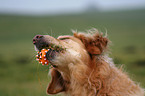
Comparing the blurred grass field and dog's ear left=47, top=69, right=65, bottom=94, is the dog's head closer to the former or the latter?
dog's ear left=47, top=69, right=65, bottom=94

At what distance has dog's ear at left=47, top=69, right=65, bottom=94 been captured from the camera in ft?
17.0

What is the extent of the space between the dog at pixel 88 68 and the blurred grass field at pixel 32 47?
48 cm

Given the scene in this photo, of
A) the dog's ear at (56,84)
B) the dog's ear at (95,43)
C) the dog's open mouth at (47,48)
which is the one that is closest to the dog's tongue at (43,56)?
the dog's open mouth at (47,48)

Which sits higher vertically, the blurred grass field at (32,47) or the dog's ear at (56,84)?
the blurred grass field at (32,47)

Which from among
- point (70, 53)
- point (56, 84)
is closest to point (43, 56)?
point (70, 53)

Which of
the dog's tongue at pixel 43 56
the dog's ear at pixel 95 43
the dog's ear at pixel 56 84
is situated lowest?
the dog's ear at pixel 56 84

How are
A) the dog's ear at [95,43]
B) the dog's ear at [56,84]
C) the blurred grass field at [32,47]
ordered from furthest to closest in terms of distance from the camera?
the blurred grass field at [32,47] → the dog's ear at [56,84] → the dog's ear at [95,43]

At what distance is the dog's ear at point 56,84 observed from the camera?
5171 millimetres

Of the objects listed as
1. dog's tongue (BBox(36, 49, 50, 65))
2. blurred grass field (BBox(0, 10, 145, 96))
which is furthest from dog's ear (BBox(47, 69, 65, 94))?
dog's tongue (BBox(36, 49, 50, 65))

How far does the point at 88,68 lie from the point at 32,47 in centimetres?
431

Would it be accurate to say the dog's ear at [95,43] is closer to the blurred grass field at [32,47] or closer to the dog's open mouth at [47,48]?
the blurred grass field at [32,47]

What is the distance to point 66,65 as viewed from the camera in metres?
4.73

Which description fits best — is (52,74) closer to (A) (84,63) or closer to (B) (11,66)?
(A) (84,63)

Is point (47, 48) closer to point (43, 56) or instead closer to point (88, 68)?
point (43, 56)
